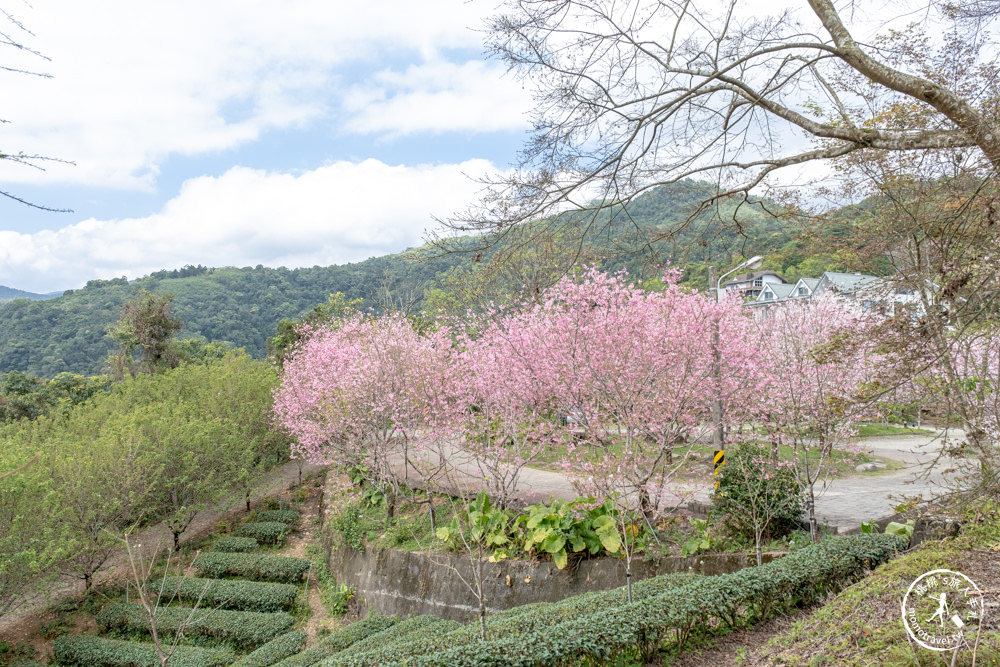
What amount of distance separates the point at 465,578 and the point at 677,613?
18.0 ft

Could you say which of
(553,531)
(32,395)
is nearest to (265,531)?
(553,531)

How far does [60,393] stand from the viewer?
24375 mm

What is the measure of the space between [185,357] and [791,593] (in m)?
30.5

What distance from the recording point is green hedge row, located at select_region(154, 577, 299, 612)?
1209 centimetres

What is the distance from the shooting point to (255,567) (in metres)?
13.7

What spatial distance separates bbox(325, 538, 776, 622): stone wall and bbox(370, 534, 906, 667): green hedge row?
129cm

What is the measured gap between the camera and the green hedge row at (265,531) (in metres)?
15.8

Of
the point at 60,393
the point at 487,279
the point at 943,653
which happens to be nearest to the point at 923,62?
the point at 487,279

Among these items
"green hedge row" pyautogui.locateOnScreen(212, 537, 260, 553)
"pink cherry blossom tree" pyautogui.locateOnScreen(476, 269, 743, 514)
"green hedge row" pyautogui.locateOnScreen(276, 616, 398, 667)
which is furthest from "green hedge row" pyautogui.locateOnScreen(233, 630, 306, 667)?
"pink cherry blossom tree" pyautogui.locateOnScreen(476, 269, 743, 514)

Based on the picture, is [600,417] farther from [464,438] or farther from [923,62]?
[923,62]

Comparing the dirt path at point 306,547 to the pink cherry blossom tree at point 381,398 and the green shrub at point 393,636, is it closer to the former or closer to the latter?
the pink cherry blossom tree at point 381,398

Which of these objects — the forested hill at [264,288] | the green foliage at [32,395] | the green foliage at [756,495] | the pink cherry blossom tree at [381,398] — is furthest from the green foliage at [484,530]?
the green foliage at [32,395]

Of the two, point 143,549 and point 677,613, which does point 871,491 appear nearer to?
point 677,613

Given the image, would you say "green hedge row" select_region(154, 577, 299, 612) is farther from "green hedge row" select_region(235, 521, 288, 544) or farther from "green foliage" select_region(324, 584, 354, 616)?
"green hedge row" select_region(235, 521, 288, 544)
